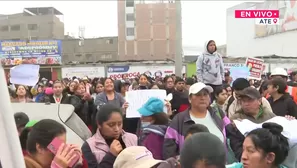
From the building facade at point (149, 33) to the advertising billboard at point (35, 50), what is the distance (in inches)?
827

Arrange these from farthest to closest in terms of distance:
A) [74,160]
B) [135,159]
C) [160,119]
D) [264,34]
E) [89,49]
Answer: [89,49]
[264,34]
[160,119]
[74,160]
[135,159]

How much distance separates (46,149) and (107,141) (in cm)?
104

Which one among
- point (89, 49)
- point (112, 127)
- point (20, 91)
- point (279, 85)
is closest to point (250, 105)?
point (112, 127)

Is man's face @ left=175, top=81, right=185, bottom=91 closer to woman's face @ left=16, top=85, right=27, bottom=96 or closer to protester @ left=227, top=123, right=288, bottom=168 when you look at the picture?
woman's face @ left=16, top=85, right=27, bottom=96

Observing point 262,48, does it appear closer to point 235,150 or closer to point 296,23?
point 296,23

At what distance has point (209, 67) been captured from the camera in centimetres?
735

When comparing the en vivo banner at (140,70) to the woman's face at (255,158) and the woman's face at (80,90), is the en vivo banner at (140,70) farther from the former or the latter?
the woman's face at (255,158)

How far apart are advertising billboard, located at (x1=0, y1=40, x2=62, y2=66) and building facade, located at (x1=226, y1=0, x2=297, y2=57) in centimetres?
2006

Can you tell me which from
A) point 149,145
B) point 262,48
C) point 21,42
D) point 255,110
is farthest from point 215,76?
point 262,48

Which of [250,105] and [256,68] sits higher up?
A: [256,68]

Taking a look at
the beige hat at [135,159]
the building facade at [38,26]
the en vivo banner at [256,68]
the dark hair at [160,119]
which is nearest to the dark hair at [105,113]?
the dark hair at [160,119]

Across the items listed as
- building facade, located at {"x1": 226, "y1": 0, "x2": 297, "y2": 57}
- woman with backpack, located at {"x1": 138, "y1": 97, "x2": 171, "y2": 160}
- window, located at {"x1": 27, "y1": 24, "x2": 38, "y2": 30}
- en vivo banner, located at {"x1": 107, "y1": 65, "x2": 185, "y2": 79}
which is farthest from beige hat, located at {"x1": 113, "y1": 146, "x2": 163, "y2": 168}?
window, located at {"x1": 27, "y1": 24, "x2": 38, "y2": 30}

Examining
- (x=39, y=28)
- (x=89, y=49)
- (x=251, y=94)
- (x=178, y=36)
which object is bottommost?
(x=251, y=94)

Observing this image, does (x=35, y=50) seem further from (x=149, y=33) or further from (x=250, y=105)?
(x=250, y=105)
